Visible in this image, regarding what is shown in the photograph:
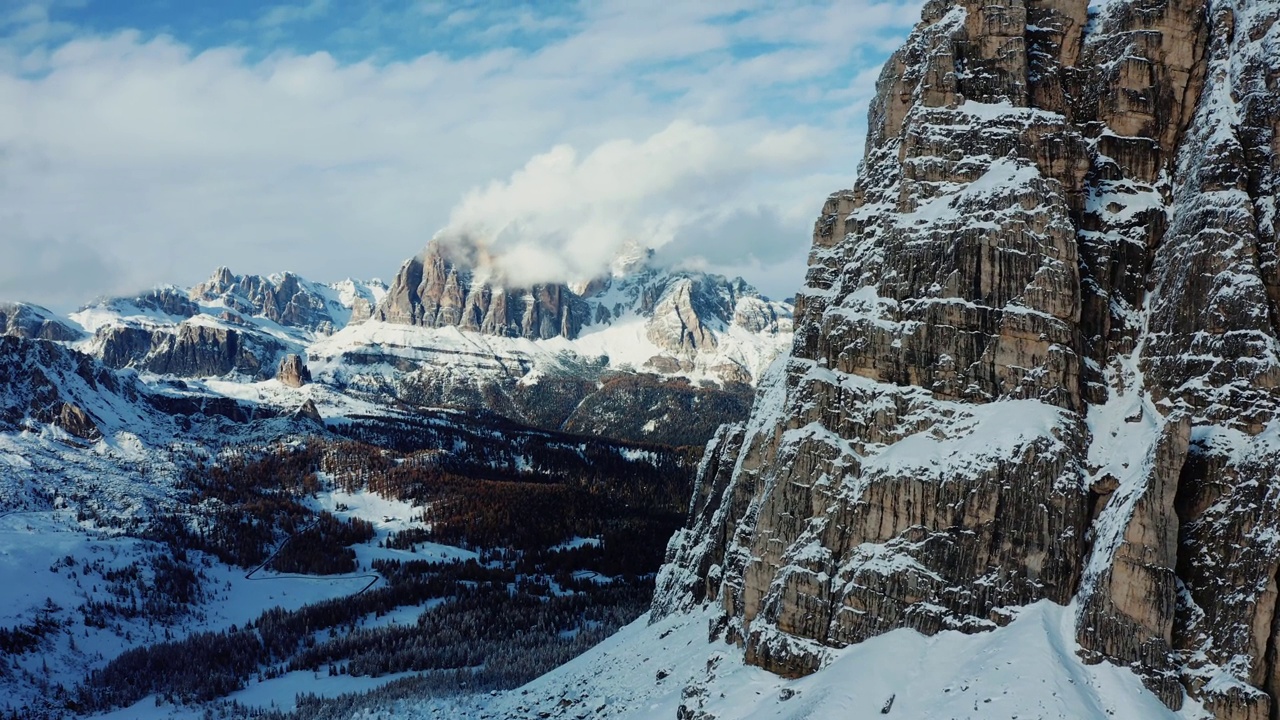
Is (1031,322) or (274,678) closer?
(1031,322)

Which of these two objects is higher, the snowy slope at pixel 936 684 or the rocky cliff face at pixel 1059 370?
the rocky cliff face at pixel 1059 370

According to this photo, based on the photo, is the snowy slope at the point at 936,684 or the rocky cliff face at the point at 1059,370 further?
the rocky cliff face at the point at 1059,370

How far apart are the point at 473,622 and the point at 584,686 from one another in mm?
88320

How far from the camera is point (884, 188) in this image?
247ft

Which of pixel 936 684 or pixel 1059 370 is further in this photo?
pixel 1059 370

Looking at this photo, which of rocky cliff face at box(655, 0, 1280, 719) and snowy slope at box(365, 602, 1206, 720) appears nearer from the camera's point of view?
snowy slope at box(365, 602, 1206, 720)

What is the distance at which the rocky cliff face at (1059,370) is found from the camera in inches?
2023

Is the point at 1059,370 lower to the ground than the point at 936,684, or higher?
higher

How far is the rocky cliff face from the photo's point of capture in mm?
51375

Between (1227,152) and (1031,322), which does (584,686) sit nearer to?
(1031,322)

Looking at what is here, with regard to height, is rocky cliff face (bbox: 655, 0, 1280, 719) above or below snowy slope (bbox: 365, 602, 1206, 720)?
above

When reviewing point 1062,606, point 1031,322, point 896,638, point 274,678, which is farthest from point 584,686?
point 274,678

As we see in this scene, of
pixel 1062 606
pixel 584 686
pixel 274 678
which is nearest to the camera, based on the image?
pixel 1062 606

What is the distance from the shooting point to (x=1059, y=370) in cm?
6012
